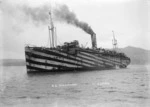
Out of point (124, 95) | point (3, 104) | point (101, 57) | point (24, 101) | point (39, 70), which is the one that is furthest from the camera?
point (101, 57)

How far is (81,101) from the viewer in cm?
1639

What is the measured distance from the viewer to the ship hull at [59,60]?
4381 cm

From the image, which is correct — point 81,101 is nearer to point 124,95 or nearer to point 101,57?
point 124,95

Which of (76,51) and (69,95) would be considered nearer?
(69,95)

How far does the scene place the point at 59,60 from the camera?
4556 cm

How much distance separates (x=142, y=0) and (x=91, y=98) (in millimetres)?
7898

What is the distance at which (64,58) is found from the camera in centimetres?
4612

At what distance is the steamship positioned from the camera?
1725 inches

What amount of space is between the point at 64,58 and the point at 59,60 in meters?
1.14

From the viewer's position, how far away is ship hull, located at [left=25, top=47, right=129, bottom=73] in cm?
4381

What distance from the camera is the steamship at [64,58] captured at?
4381cm

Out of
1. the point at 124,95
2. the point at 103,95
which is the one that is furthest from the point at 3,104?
the point at 124,95

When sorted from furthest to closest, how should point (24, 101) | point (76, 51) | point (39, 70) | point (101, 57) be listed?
point (101, 57)
point (76, 51)
point (39, 70)
point (24, 101)

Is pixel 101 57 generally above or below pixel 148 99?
above
